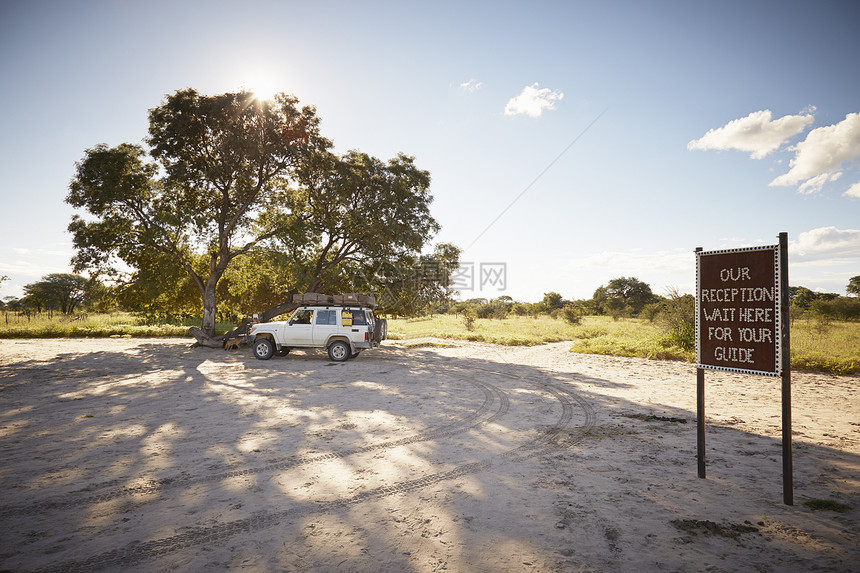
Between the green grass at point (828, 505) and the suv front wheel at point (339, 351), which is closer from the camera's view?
the green grass at point (828, 505)

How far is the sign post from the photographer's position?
4.11 m

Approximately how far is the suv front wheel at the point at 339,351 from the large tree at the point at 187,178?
8624 millimetres

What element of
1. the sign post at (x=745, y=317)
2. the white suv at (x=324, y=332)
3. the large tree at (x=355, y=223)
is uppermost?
the large tree at (x=355, y=223)

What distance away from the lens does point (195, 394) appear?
9.22 m

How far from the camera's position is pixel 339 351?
602 inches

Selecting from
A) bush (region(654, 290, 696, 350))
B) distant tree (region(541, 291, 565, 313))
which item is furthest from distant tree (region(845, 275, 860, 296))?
bush (region(654, 290, 696, 350))

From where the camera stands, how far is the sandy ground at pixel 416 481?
3.15 meters

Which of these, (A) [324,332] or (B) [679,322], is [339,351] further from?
(B) [679,322]

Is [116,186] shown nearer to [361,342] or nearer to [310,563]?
[361,342]

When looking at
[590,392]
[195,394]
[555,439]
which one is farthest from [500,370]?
[195,394]

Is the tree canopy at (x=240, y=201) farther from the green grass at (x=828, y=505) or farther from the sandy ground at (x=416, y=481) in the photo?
the green grass at (x=828, y=505)

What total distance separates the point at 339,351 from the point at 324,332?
98 cm

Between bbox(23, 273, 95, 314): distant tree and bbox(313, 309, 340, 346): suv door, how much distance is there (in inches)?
2328

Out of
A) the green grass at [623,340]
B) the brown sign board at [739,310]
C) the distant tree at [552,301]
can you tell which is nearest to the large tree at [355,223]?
the green grass at [623,340]
